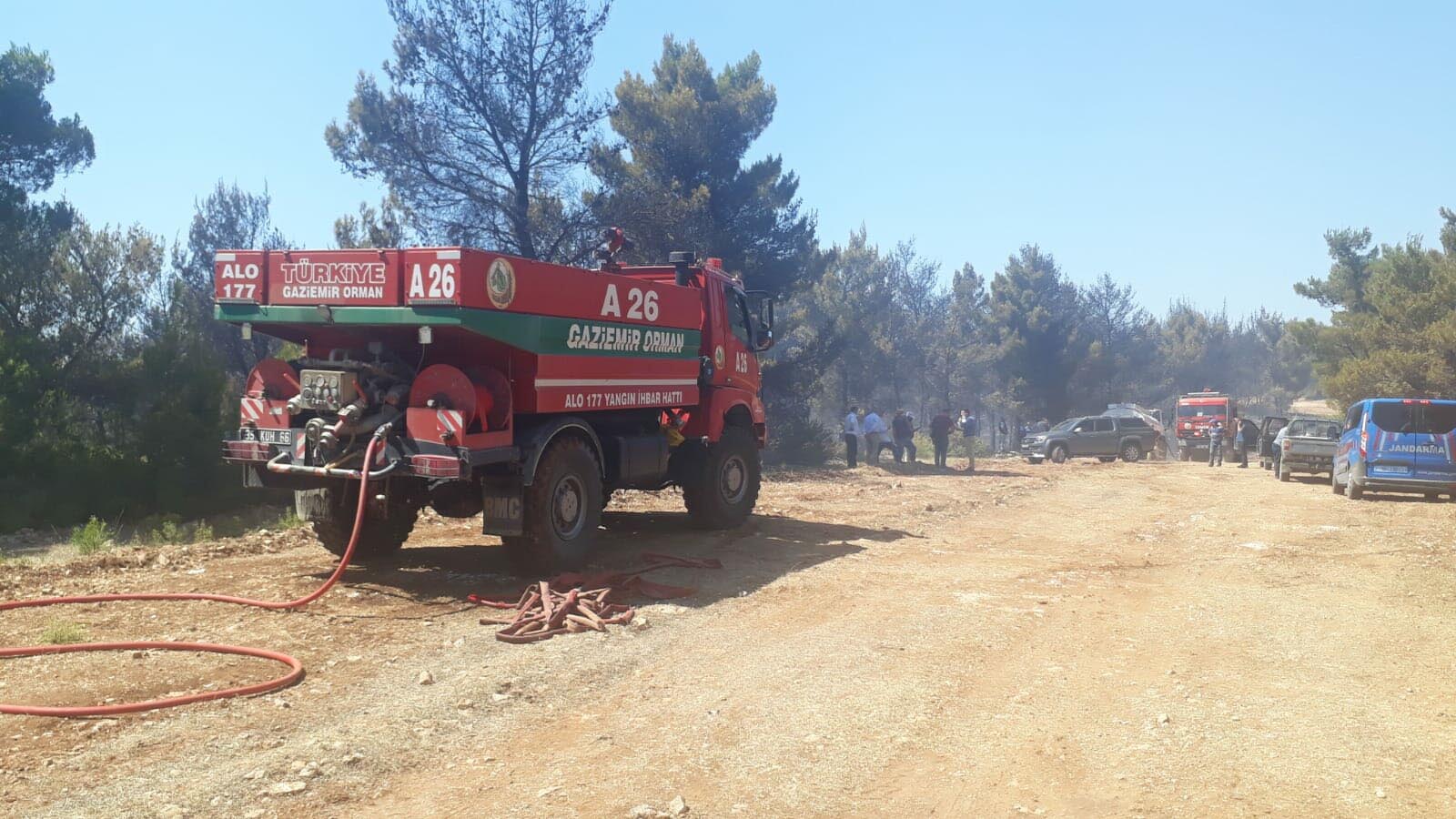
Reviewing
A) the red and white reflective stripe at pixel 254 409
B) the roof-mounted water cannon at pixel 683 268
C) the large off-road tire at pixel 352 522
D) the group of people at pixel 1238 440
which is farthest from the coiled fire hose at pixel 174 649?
the group of people at pixel 1238 440

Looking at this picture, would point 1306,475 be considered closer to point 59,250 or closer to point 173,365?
point 173,365

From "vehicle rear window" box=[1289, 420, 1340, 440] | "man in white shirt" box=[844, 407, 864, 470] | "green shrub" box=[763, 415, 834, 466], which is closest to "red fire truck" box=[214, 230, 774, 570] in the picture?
"man in white shirt" box=[844, 407, 864, 470]

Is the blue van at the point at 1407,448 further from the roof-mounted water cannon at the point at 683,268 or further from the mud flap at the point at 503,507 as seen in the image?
the mud flap at the point at 503,507

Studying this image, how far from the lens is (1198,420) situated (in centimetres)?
3741

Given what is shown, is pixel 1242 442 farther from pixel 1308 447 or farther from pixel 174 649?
pixel 174 649

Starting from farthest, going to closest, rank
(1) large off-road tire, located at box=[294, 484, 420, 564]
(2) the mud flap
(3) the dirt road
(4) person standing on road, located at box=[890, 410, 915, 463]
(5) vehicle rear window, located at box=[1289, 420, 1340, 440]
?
(4) person standing on road, located at box=[890, 410, 915, 463] → (5) vehicle rear window, located at box=[1289, 420, 1340, 440] → (1) large off-road tire, located at box=[294, 484, 420, 564] → (2) the mud flap → (3) the dirt road

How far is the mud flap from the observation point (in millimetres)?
8398

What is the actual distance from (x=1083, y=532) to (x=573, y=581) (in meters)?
7.65

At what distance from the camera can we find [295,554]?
33.6 ft

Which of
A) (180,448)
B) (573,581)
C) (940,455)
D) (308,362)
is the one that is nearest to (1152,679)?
(573,581)

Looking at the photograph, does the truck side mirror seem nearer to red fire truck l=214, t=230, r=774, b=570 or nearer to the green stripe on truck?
red fire truck l=214, t=230, r=774, b=570

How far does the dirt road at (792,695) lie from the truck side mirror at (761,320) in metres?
3.08

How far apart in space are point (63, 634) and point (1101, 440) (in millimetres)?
30826

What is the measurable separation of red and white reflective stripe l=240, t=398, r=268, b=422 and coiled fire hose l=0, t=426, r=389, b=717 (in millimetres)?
1139
